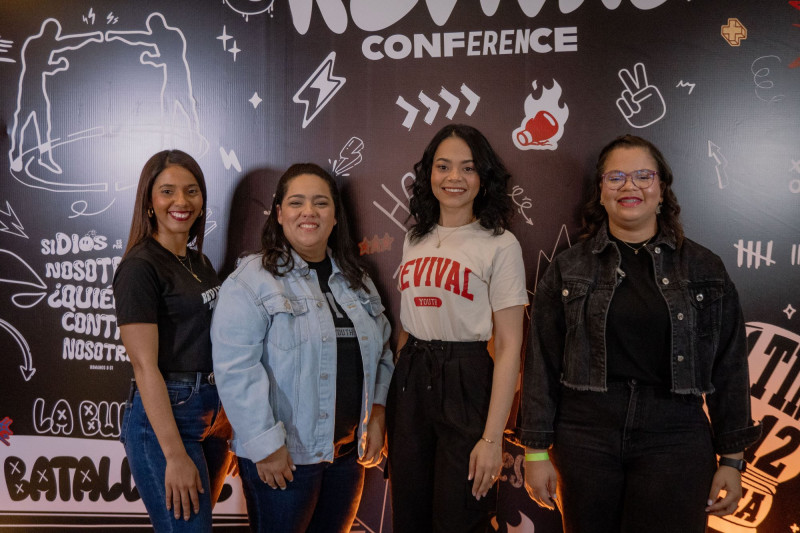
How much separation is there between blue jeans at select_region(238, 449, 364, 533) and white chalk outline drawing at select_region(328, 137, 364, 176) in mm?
1345

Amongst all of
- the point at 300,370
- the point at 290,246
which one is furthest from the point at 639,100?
the point at 300,370

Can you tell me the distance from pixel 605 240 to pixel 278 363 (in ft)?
4.30

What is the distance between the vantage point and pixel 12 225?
295cm

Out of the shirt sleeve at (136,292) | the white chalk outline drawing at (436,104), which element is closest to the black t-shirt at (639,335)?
the white chalk outline drawing at (436,104)

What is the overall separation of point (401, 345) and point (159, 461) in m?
1.02

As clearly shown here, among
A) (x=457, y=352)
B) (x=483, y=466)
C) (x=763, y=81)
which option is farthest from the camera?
(x=763, y=81)

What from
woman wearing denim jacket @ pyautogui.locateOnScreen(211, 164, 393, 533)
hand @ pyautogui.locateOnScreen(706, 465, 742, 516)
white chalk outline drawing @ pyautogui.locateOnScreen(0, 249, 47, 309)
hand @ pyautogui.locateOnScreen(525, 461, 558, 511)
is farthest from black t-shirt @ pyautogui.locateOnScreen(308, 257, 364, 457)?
white chalk outline drawing @ pyautogui.locateOnScreen(0, 249, 47, 309)

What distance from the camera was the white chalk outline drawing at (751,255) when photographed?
249cm

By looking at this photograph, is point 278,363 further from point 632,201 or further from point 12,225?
point 12,225

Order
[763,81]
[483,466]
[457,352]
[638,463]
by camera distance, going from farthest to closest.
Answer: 1. [763,81]
2. [457,352]
3. [483,466]
4. [638,463]

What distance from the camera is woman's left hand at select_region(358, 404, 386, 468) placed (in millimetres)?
2236

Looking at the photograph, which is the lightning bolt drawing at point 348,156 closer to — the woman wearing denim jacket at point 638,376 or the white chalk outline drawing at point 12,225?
the woman wearing denim jacket at point 638,376

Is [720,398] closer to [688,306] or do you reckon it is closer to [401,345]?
[688,306]

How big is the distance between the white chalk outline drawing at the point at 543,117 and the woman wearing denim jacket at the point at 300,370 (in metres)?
0.97
